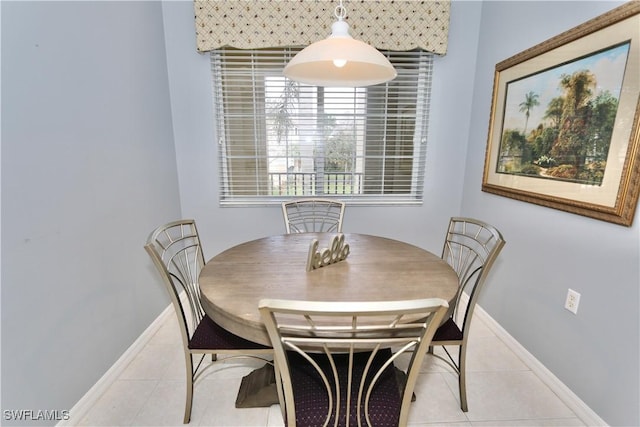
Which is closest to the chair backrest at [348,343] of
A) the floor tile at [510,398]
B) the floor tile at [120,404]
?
the floor tile at [510,398]

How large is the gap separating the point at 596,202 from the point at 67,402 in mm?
2597

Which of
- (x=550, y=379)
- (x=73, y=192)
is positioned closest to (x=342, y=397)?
(x=550, y=379)

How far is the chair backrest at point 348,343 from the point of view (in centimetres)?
69

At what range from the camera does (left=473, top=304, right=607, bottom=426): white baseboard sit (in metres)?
1.42

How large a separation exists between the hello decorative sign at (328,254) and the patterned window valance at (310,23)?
1663mm

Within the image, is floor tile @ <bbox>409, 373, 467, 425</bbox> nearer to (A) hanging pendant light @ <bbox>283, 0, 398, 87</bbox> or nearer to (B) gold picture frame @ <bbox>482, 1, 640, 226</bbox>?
(B) gold picture frame @ <bbox>482, 1, 640, 226</bbox>

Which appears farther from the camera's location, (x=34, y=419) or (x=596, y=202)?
(x=596, y=202)

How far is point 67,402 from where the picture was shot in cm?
138

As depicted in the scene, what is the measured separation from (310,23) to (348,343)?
2.30 meters

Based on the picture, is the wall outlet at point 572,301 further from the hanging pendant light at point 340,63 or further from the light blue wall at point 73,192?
the light blue wall at point 73,192

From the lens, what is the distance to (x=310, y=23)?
2.25 metres

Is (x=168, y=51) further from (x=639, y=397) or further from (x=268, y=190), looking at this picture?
(x=639, y=397)

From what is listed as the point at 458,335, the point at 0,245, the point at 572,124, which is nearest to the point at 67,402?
the point at 0,245

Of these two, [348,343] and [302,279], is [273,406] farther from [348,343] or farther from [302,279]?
[348,343]
